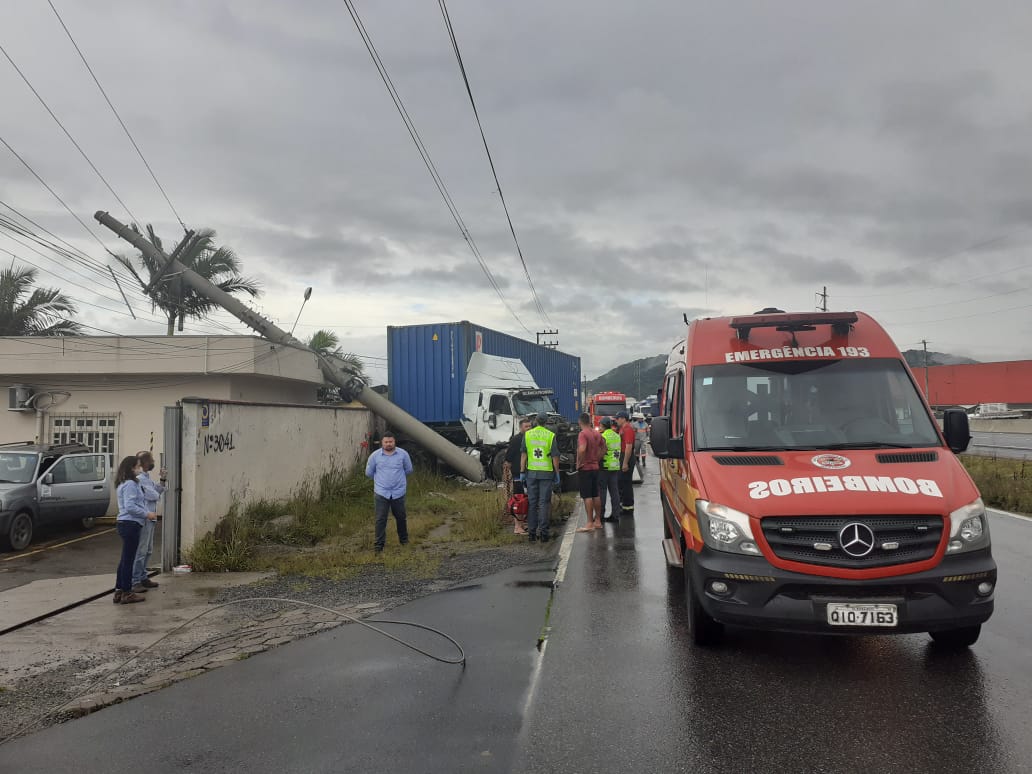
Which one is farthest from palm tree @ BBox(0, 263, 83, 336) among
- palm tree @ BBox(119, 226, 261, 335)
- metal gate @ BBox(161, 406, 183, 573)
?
metal gate @ BBox(161, 406, 183, 573)

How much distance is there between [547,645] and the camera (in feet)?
17.6

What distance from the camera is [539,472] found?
1012 cm

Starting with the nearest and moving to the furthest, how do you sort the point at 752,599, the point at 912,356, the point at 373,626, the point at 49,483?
the point at 752,599
the point at 373,626
the point at 49,483
the point at 912,356

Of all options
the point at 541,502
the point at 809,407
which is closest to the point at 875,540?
the point at 809,407

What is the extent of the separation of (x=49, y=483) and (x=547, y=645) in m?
9.85

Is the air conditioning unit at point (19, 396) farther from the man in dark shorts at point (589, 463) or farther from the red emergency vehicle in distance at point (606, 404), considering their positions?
the red emergency vehicle in distance at point (606, 404)

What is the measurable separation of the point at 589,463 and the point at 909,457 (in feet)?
19.2

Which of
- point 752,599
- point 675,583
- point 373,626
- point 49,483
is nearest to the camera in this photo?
point 752,599

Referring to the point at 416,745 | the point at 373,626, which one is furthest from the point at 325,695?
the point at 373,626

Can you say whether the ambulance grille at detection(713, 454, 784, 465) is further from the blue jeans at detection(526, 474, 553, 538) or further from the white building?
the white building

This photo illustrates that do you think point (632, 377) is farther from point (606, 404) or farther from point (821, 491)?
point (821, 491)

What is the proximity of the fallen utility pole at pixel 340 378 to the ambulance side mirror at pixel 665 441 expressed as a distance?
12238 mm

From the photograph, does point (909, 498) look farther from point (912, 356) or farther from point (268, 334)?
point (912, 356)

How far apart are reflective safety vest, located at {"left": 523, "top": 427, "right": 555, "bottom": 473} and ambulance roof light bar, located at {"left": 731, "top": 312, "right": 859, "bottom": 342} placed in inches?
170
